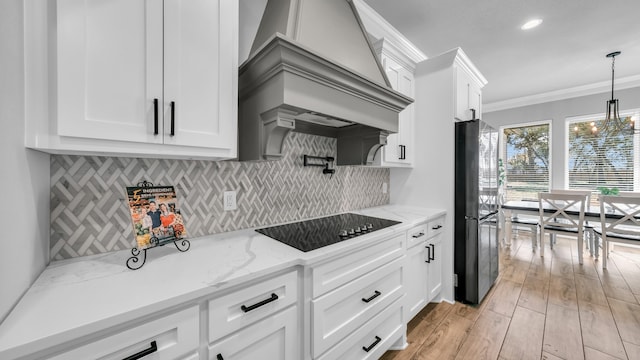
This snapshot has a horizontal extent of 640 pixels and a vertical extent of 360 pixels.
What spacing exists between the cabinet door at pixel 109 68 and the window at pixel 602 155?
244 inches

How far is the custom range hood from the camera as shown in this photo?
3.85 ft

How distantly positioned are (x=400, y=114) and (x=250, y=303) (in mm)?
2211

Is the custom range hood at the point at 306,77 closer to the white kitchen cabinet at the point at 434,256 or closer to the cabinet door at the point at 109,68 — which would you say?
the cabinet door at the point at 109,68

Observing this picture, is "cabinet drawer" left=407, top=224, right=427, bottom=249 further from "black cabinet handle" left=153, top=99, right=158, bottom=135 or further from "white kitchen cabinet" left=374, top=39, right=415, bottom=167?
"black cabinet handle" left=153, top=99, right=158, bottom=135

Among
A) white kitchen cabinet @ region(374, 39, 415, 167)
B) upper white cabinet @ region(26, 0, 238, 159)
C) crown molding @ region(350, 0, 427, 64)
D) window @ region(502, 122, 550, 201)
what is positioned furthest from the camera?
window @ region(502, 122, 550, 201)

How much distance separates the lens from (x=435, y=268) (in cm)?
231

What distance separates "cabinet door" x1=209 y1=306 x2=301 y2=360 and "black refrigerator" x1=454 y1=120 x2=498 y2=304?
6.28ft

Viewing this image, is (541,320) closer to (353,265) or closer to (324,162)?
(353,265)

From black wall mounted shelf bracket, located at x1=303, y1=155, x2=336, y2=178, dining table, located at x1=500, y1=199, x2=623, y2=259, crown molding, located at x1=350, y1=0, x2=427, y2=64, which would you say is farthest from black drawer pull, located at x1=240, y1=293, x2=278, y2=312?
dining table, located at x1=500, y1=199, x2=623, y2=259

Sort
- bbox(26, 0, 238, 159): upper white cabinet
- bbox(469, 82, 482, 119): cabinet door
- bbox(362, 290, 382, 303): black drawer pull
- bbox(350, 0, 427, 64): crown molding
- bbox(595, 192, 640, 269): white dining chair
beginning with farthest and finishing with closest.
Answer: bbox(595, 192, 640, 269): white dining chair, bbox(469, 82, 482, 119): cabinet door, bbox(350, 0, 427, 64): crown molding, bbox(362, 290, 382, 303): black drawer pull, bbox(26, 0, 238, 159): upper white cabinet

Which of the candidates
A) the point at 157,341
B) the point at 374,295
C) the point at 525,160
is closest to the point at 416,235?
the point at 374,295

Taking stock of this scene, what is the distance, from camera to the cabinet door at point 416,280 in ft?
6.28

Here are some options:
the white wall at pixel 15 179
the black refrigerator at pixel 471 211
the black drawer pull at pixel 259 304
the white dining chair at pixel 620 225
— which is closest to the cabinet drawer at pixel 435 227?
the black refrigerator at pixel 471 211

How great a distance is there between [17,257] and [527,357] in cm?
273
